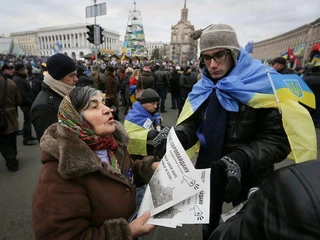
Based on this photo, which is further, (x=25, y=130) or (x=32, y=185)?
(x=25, y=130)

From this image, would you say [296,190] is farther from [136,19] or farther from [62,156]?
[136,19]

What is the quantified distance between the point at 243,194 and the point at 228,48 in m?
1.11

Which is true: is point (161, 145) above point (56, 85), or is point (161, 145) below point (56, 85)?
below

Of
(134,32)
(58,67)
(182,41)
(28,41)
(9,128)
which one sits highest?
(28,41)

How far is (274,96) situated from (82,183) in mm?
1266

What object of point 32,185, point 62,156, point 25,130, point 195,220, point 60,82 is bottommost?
point 32,185

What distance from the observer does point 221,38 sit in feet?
4.27

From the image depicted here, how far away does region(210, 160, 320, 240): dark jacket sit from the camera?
0.41 metres

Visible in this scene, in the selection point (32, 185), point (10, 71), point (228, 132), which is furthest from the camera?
point (10, 71)

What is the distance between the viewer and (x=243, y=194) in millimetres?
1531

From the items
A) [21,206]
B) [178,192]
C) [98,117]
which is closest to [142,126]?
[98,117]

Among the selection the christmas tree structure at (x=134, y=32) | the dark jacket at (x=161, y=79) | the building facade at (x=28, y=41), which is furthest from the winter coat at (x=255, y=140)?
the building facade at (x=28, y=41)

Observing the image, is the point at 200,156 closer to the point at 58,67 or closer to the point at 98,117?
the point at 98,117

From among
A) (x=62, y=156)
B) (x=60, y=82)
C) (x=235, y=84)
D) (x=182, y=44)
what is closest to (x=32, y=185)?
(x=60, y=82)
